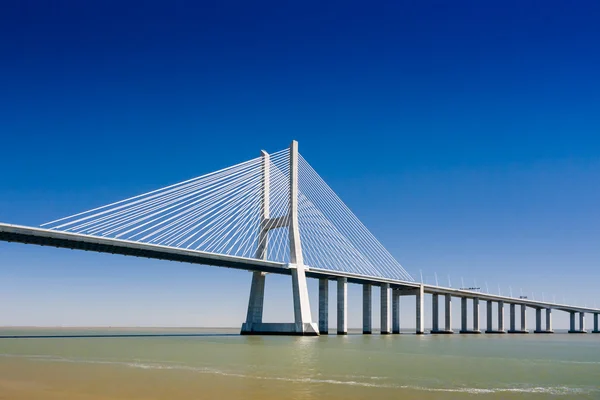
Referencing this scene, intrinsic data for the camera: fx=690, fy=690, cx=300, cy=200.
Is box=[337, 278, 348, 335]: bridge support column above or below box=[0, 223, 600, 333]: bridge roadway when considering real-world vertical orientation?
below

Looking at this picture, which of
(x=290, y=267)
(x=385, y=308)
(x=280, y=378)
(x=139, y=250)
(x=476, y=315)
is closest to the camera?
(x=280, y=378)

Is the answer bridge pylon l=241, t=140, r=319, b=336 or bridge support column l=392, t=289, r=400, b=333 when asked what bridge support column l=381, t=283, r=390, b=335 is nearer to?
bridge support column l=392, t=289, r=400, b=333

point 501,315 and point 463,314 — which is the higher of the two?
point 463,314

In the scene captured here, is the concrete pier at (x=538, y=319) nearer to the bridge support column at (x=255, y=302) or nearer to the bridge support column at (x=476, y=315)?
the bridge support column at (x=476, y=315)

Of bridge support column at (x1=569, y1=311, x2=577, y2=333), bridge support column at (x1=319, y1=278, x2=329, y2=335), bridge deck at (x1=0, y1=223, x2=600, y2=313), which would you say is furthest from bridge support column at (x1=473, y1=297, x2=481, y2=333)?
bridge support column at (x1=319, y1=278, x2=329, y2=335)

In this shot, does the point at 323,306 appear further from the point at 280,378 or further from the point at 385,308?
the point at 280,378

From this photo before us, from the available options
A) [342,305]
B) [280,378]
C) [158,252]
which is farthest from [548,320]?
[280,378]

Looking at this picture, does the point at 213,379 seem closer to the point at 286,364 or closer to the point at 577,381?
the point at 286,364
